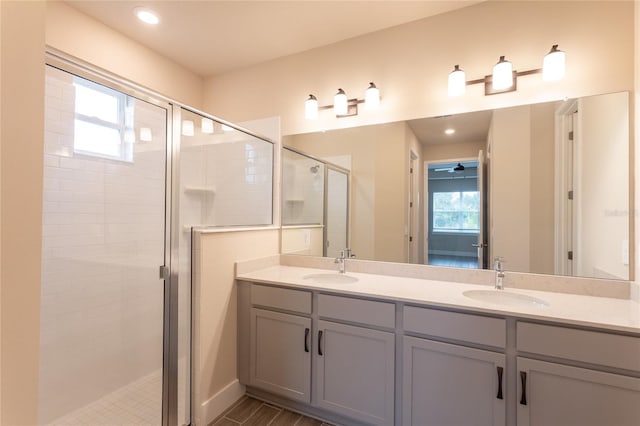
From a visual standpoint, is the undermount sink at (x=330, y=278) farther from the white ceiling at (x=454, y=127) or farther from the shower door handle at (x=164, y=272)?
the white ceiling at (x=454, y=127)

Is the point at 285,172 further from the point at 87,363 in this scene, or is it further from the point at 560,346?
the point at 560,346

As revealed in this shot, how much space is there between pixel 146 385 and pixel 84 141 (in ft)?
5.06

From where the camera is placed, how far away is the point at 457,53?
1989mm

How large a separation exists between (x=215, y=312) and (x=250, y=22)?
6.80 feet

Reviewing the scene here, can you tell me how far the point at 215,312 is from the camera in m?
1.92

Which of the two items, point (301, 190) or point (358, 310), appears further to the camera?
point (301, 190)

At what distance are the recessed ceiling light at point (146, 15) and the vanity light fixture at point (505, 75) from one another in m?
2.10

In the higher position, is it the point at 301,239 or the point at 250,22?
the point at 250,22

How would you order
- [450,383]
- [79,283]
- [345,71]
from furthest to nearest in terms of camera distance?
[345,71], [79,283], [450,383]

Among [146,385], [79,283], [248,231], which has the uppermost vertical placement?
[248,231]

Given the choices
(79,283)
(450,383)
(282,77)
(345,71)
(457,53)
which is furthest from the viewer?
(282,77)

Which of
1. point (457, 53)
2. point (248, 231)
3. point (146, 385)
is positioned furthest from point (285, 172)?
point (146, 385)

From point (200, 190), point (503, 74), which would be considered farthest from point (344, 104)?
point (200, 190)

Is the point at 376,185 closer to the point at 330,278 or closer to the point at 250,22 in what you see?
the point at 330,278
